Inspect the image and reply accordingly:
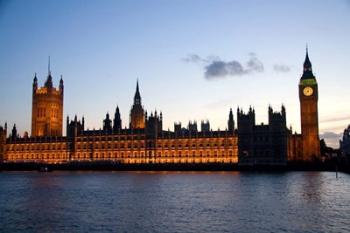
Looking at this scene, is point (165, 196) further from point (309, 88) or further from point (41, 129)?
point (41, 129)

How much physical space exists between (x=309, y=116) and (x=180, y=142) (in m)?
32.5

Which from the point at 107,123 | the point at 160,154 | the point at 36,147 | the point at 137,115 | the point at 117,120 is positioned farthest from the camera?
the point at 137,115

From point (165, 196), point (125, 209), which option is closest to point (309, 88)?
point (165, 196)

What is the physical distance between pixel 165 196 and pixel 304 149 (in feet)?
251

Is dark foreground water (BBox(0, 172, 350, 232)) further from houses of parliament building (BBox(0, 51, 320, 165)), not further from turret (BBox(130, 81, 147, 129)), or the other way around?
turret (BBox(130, 81, 147, 129))

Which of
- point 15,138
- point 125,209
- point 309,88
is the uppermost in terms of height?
point 309,88

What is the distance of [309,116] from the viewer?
373 ft

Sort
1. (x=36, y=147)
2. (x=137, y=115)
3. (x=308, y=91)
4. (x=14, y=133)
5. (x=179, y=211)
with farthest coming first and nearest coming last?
(x=137, y=115)
(x=14, y=133)
(x=36, y=147)
(x=308, y=91)
(x=179, y=211)

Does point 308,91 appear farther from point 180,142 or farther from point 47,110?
point 47,110

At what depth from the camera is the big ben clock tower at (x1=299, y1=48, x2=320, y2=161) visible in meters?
112

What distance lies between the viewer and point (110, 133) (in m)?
126

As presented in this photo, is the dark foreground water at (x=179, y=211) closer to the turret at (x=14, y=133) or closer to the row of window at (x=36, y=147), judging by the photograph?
the row of window at (x=36, y=147)

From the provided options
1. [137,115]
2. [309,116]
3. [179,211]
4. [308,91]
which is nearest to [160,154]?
[137,115]

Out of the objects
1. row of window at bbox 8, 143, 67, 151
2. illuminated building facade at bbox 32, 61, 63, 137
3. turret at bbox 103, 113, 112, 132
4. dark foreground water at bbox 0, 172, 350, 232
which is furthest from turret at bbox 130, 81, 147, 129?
dark foreground water at bbox 0, 172, 350, 232
